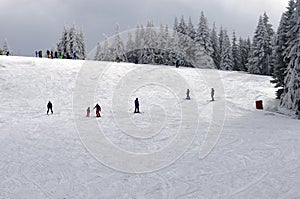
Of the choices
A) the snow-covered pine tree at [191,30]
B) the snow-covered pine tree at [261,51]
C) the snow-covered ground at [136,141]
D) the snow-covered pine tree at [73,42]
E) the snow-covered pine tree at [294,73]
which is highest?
the snow-covered pine tree at [191,30]

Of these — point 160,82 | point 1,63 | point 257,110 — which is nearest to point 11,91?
point 1,63

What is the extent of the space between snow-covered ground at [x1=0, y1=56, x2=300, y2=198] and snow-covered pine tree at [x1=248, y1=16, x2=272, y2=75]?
1047 inches

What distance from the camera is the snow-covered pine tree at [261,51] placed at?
5734 cm

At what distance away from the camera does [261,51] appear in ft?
187

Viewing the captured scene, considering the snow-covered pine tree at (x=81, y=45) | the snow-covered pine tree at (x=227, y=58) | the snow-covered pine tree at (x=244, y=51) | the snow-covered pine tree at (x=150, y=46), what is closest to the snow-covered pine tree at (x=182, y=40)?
the snow-covered pine tree at (x=150, y=46)

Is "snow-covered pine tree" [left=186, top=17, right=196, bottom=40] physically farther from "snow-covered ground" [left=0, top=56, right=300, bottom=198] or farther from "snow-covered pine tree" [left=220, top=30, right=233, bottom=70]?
"snow-covered ground" [left=0, top=56, right=300, bottom=198]

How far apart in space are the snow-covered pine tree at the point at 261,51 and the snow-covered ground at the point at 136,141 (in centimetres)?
2658

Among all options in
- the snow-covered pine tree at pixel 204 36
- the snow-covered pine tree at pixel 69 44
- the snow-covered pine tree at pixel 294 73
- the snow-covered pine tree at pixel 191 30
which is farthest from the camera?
the snow-covered pine tree at pixel 191 30

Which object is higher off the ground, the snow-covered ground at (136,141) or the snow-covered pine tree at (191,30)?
the snow-covered pine tree at (191,30)

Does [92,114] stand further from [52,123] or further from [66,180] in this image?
[66,180]

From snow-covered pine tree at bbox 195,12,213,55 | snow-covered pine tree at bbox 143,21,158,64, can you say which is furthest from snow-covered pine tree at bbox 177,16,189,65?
snow-covered pine tree at bbox 143,21,158,64

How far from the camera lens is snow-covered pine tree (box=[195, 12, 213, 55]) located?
6310cm

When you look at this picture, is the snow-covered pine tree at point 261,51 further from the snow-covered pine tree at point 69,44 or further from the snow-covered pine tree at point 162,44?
the snow-covered pine tree at point 69,44

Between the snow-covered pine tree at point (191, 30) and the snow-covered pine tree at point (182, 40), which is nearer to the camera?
the snow-covered pine tree at point (182, 40)
